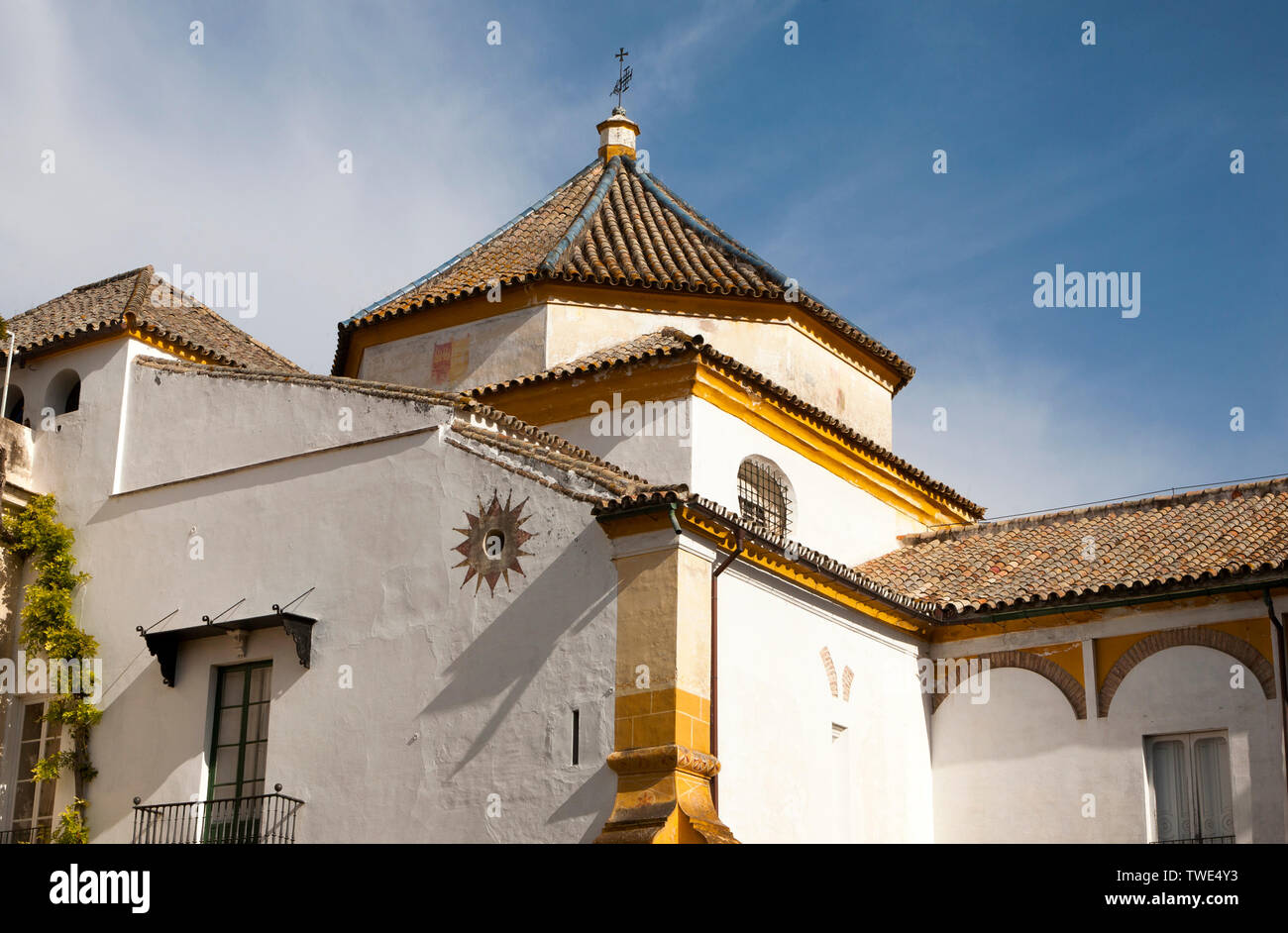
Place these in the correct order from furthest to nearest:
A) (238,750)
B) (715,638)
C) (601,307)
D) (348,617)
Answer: (601,307), (238,750), (348,617), (715,638)

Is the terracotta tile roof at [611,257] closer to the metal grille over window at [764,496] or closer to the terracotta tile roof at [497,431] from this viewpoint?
the metal grille over window at [764,496]

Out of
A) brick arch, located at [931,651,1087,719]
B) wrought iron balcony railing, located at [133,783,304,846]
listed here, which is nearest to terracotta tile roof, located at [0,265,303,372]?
wrought iron balcony railing, located at [133,783,304,846]

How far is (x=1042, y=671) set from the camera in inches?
723

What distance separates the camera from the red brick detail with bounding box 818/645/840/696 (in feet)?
55.5

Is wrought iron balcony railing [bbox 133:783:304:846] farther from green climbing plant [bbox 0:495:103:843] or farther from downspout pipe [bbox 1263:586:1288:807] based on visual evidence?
downspout pipe [bbox 1263:586:1288:807]

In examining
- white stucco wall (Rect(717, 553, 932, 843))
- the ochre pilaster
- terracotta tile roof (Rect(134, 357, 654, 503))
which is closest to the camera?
the ochre pilaster

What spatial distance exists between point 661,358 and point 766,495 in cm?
229

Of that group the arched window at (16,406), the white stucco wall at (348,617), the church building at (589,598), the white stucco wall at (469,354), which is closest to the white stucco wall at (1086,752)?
the church building at (589,598)

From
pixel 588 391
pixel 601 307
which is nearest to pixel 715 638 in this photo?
pixel 588 391

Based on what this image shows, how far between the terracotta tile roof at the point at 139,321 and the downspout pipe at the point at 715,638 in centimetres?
804

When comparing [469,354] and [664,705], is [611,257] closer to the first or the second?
[469,354]

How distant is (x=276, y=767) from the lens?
54.5 feet
